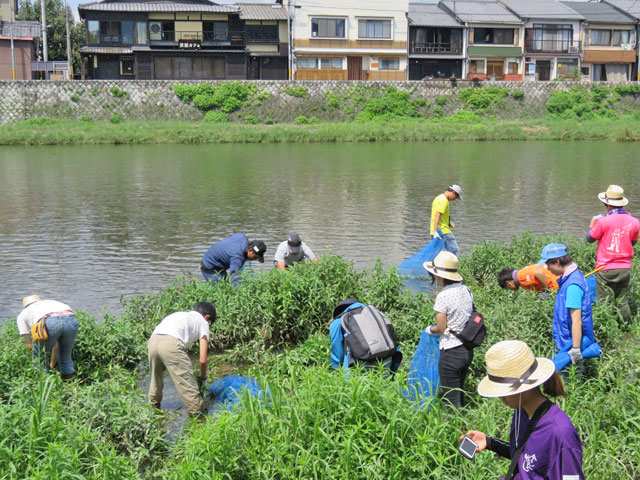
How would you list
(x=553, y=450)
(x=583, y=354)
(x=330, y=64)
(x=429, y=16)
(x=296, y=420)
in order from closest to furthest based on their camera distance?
(x=553, y=450)
(x=296, y=420)
(x=583, y=354)
(x=330, y=64)
(x=429, y=16)

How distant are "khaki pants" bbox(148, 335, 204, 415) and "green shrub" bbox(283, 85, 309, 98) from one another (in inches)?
1823

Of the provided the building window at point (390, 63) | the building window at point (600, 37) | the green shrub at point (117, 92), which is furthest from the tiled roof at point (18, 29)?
the building window at point (600, 37)

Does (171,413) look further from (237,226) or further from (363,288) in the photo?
(237,226)

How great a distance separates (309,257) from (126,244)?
7.45 m

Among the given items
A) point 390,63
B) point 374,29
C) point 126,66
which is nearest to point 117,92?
point 126,66

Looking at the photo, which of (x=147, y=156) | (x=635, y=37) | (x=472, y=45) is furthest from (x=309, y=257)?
(x=635, y=37)

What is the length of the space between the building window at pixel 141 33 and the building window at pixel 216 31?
15.0 ft

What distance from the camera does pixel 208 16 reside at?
60562 millimetres

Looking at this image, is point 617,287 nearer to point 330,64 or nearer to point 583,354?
point 583,354

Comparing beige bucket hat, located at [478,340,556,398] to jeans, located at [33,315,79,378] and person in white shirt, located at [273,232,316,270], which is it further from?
person in white shirt, located at [273,232,316,270]

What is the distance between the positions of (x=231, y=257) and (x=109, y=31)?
53269mm

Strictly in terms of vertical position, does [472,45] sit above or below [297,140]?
above

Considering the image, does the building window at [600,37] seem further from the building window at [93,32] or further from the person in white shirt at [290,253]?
the person in white shirt at [290,253]

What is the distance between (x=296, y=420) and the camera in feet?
19.3
